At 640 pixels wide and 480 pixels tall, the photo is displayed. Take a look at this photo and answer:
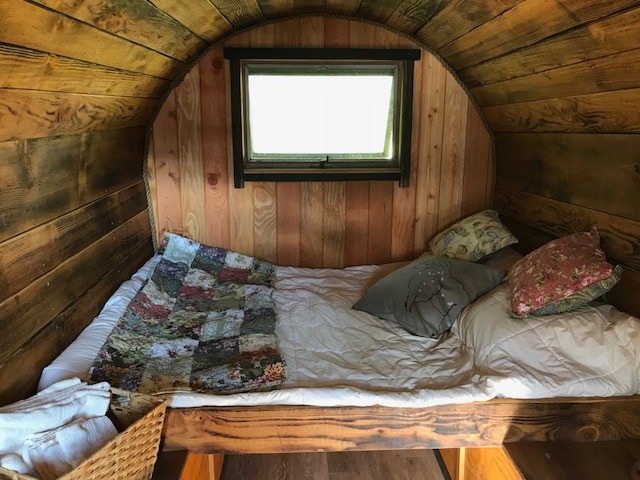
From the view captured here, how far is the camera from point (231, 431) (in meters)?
1.57

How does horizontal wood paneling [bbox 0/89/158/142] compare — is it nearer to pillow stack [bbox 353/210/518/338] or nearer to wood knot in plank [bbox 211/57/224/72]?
wood knot in plank [bbox 211/57/224/72]

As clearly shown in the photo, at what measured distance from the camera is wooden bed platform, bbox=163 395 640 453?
157 centimetres

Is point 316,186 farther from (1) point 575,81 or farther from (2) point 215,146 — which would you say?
(1) point 575,81

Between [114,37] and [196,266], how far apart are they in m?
1.27

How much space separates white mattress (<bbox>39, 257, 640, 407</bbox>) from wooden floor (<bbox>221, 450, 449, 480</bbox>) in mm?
595

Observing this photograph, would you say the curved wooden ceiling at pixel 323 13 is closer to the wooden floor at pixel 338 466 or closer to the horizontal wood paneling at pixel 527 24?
the horizontal wood paneling at pixel 527 24

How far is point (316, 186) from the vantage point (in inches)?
110

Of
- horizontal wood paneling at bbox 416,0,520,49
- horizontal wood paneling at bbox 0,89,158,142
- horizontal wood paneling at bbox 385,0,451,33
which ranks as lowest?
horizontal wood paneling at bbox 0,89,158,142

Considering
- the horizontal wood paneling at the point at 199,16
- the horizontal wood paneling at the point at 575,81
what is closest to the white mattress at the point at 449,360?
the horizontal wood paneling at the point at 575,81

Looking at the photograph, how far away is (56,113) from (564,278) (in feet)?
5.47

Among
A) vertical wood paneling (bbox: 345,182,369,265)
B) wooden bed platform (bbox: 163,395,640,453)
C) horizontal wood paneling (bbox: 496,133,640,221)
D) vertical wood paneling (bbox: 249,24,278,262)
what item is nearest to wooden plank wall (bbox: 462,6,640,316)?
horizontal wood paneling (bbox: 496,133,640,221)

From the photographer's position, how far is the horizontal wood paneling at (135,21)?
4.21 feet

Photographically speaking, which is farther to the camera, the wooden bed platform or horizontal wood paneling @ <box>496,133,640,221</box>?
horizontal wood paneling @ <box>496,133,640,221</box>

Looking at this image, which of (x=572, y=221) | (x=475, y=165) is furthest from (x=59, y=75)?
(x=475, y=165)
